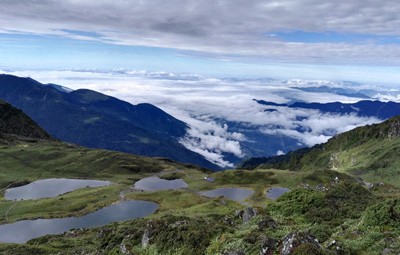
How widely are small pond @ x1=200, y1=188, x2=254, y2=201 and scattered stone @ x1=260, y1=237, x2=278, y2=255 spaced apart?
12892cm

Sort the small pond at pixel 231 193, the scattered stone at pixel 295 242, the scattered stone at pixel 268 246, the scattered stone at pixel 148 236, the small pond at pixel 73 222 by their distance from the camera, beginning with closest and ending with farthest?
the scattered stone at pixel 295 242 < the scattered stone at pixel 268 246 < the scattered stone at pixel 148 236 < the small pond at pixel 73 222 < the small pond at pixel 231 193

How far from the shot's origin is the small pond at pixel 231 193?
570 feet

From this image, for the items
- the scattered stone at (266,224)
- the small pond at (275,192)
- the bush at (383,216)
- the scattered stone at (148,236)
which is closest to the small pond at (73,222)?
the small pond at (275,192)

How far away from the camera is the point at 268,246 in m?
41.1

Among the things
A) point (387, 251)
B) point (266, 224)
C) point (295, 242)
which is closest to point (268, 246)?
point (295, 242)

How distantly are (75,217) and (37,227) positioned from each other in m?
16.7

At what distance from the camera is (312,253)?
35.8 metres

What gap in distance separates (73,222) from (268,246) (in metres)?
129

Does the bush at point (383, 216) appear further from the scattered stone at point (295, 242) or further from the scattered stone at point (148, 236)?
the scattered stone at point (148, 236)

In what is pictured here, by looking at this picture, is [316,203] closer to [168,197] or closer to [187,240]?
[187,240]

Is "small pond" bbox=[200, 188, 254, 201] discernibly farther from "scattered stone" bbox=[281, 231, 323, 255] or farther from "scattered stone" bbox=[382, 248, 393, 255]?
"scattered stone" bbox=[382, 248, 393, 255]

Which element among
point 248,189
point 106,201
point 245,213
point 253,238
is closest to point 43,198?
point 106,201

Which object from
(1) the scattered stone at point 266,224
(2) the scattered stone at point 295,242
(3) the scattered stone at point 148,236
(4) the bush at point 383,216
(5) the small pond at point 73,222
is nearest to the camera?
(2) the scattered stone at point 295,242

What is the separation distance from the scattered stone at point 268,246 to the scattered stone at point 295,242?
65.1 inches
